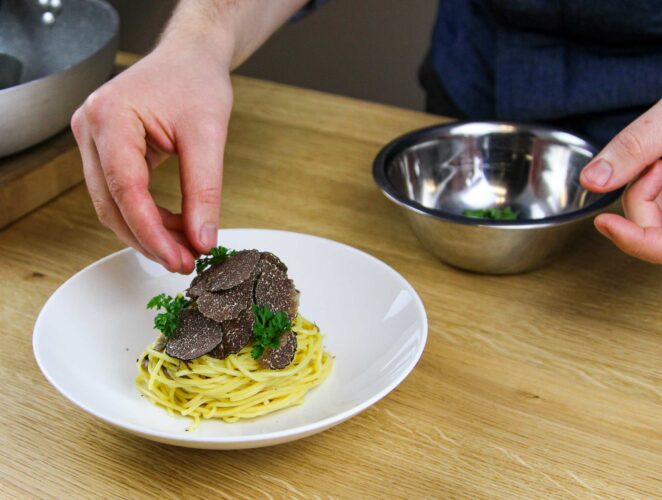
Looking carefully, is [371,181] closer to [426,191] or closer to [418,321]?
[426,191]

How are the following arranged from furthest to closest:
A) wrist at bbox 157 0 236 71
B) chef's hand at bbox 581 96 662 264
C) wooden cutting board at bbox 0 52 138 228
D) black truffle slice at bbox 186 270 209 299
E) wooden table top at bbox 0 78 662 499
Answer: wooden cutting board at bbox 0 52 138 228 → wrist at bbox 157 0 236 71 → chef's hand at bbox 581 96 662 264 → black truffle slice at bbox 186 270 209 299 → wooden table top at bbox 0 78 662 499

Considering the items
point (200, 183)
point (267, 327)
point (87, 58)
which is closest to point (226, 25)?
point (87, 58)

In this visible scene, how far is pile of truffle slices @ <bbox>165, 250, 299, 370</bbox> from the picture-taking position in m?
1.12

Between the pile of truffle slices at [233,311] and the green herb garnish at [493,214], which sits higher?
the pile of truffle slices at [233,311]

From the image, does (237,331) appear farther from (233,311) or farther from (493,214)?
(493,214)

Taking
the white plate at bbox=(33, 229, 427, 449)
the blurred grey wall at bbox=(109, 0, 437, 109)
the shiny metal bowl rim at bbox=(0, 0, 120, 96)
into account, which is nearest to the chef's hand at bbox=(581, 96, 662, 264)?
the white plate at bbox=(33, 229, 427, 449)

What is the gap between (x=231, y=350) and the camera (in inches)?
44.4

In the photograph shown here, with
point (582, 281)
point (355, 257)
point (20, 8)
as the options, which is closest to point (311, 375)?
point (355, 257)

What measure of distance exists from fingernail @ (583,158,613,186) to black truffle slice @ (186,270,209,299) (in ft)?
1.92

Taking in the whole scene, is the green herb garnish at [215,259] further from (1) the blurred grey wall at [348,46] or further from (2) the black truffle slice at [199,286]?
(1) the blurred grey wall at [348,46]

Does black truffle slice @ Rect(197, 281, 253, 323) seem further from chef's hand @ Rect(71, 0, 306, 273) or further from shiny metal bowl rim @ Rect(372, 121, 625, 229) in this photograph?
shiny metal bowl rim @ Rect(372, 121, 625, 229)

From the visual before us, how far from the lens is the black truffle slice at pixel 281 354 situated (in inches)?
43.9

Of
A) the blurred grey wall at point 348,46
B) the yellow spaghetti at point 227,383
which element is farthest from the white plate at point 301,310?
the blurred grey wall at point 348,46

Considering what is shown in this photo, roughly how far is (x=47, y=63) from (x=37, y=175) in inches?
16.4
